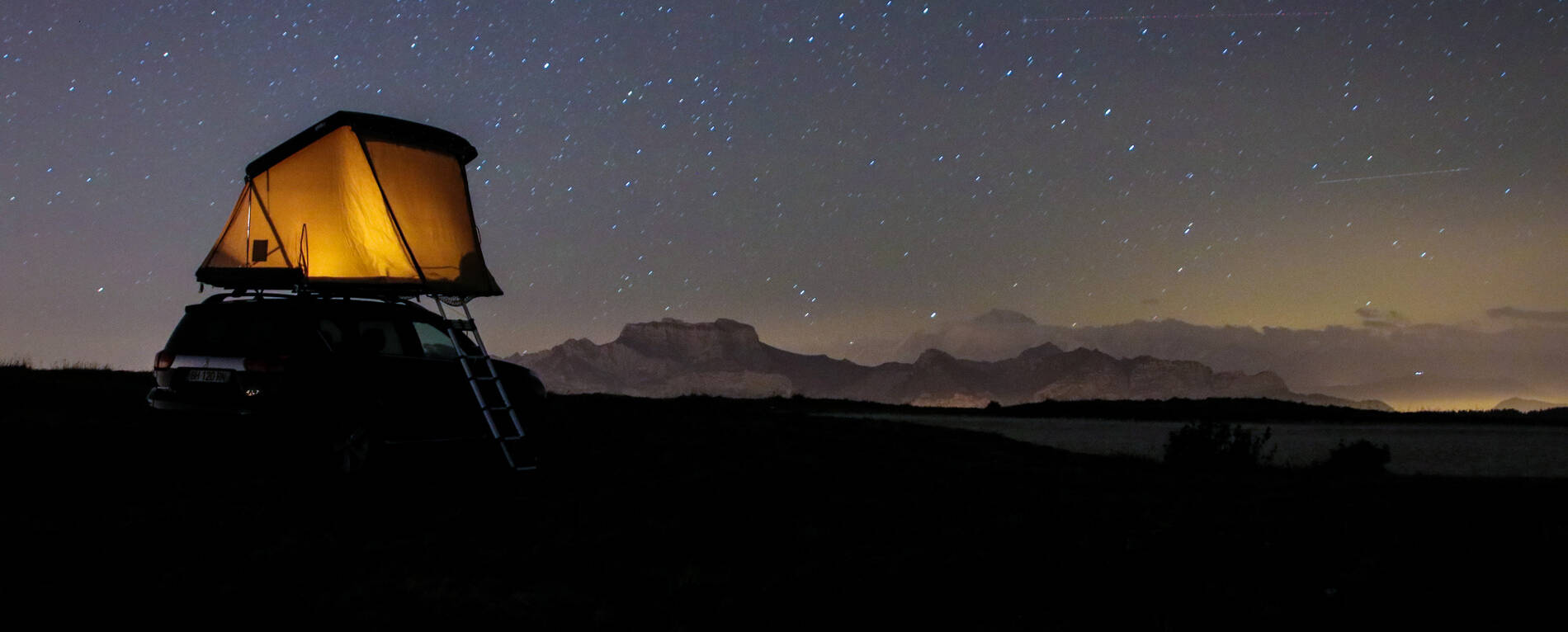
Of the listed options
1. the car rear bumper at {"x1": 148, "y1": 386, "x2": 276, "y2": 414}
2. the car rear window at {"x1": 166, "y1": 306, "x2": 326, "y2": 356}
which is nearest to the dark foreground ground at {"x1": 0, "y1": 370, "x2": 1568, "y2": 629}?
the car rear bumper at {"x1": 148, "y1": 386, "x2": 276, "y2": 414}

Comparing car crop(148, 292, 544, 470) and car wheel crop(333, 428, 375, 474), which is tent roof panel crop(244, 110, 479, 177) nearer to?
car crop(148, 292, 544, 470)

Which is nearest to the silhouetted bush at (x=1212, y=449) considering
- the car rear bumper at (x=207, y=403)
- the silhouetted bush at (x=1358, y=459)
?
the silhouetted bush at (x=1358, y=459)

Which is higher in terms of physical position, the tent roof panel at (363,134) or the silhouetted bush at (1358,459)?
the tent roof panel at (363,134)

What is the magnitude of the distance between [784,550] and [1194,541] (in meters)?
3.15

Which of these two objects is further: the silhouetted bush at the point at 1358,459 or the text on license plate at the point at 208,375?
the silhouetted bush at the point at 1358,459

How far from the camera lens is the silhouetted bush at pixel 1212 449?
1675 centimetres

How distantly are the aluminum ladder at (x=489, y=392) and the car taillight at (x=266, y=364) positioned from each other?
1.82 meters

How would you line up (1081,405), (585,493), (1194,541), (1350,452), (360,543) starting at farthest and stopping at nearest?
(1081,405)
(1350,452)
(585,493)
(1194,541)
(360,543)

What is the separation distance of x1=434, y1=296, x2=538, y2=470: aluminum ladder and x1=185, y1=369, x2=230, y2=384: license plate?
2117 mm

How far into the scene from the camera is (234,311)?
897cm

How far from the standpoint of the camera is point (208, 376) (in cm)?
868

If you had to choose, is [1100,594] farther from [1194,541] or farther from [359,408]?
[359,408]

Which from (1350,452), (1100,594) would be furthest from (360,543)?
(1350,452)

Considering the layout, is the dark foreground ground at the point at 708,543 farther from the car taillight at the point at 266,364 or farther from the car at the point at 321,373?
the car taillight at the point at 266,364
